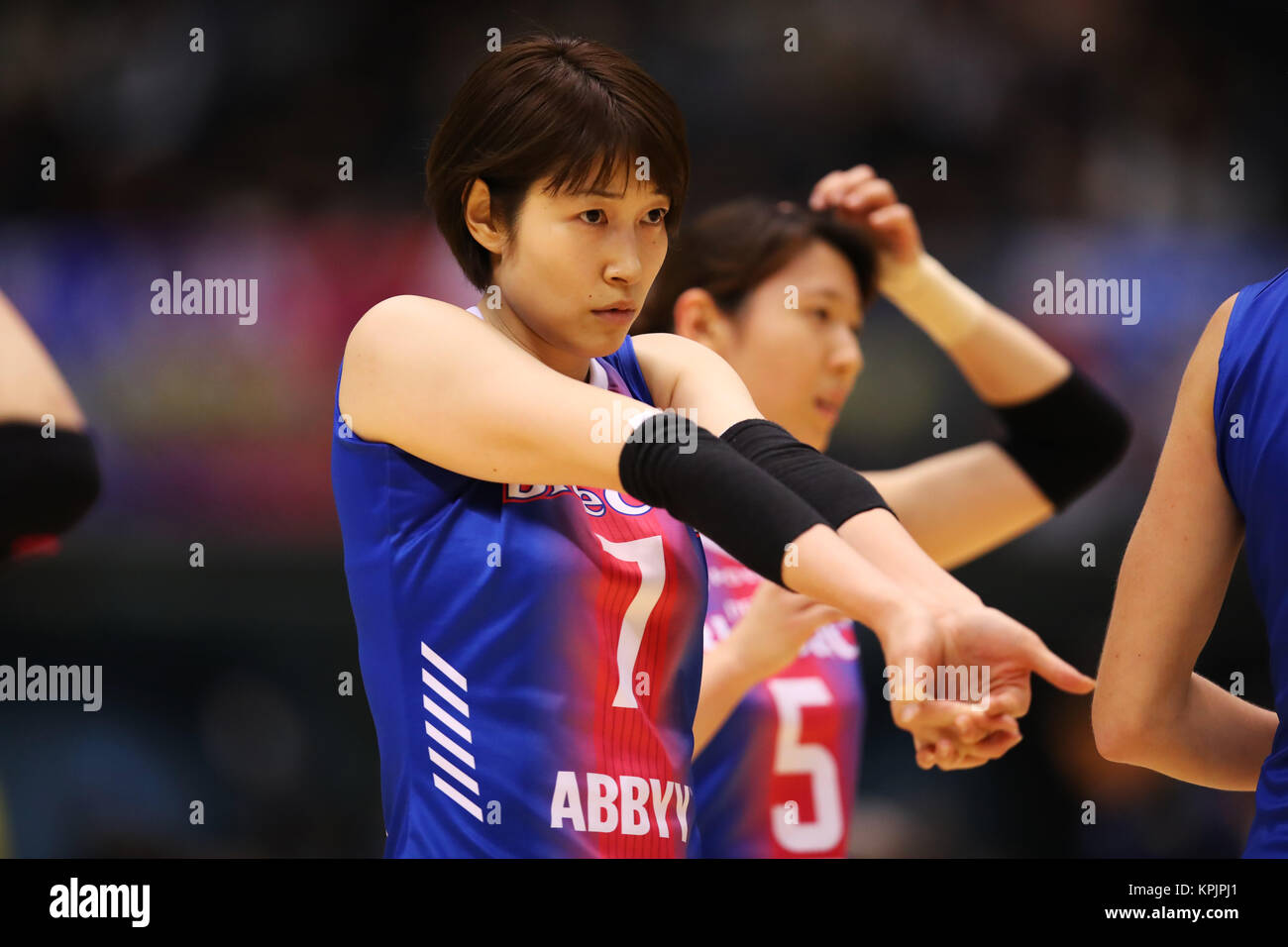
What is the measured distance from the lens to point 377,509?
169 cm

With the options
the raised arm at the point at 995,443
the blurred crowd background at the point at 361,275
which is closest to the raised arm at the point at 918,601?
the raised arm at the point at 995,443

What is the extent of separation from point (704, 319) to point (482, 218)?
1.48 m

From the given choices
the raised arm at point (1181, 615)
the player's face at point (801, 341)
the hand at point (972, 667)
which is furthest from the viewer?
the player's face at point (801, 341)

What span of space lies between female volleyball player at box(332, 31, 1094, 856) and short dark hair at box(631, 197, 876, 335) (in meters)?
1.42

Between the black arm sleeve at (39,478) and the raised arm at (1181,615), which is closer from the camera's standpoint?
the raised arm at (1181,615)

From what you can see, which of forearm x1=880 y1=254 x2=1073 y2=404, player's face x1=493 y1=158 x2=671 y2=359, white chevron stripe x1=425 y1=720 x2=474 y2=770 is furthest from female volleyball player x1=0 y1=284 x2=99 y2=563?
forearm x1=880 y1=254 x2=1073 y2=404

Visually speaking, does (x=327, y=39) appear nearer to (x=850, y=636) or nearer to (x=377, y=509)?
(x=850, y=636)

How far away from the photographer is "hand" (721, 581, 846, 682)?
2467 millimetres

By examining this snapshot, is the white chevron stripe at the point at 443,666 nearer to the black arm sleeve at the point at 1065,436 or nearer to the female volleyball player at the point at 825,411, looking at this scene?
the female volleyball player at the point at 825,411

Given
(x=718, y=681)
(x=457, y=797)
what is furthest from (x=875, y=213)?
(x=457, y=797)

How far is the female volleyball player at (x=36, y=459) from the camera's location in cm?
216

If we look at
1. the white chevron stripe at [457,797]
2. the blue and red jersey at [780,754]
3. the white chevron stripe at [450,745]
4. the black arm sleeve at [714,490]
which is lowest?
the blue and red jersey at [780,754]

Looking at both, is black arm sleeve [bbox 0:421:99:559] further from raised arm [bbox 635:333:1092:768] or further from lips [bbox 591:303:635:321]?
raised arm [bbox 635:333:1092:768]

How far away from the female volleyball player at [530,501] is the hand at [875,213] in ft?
3.75
